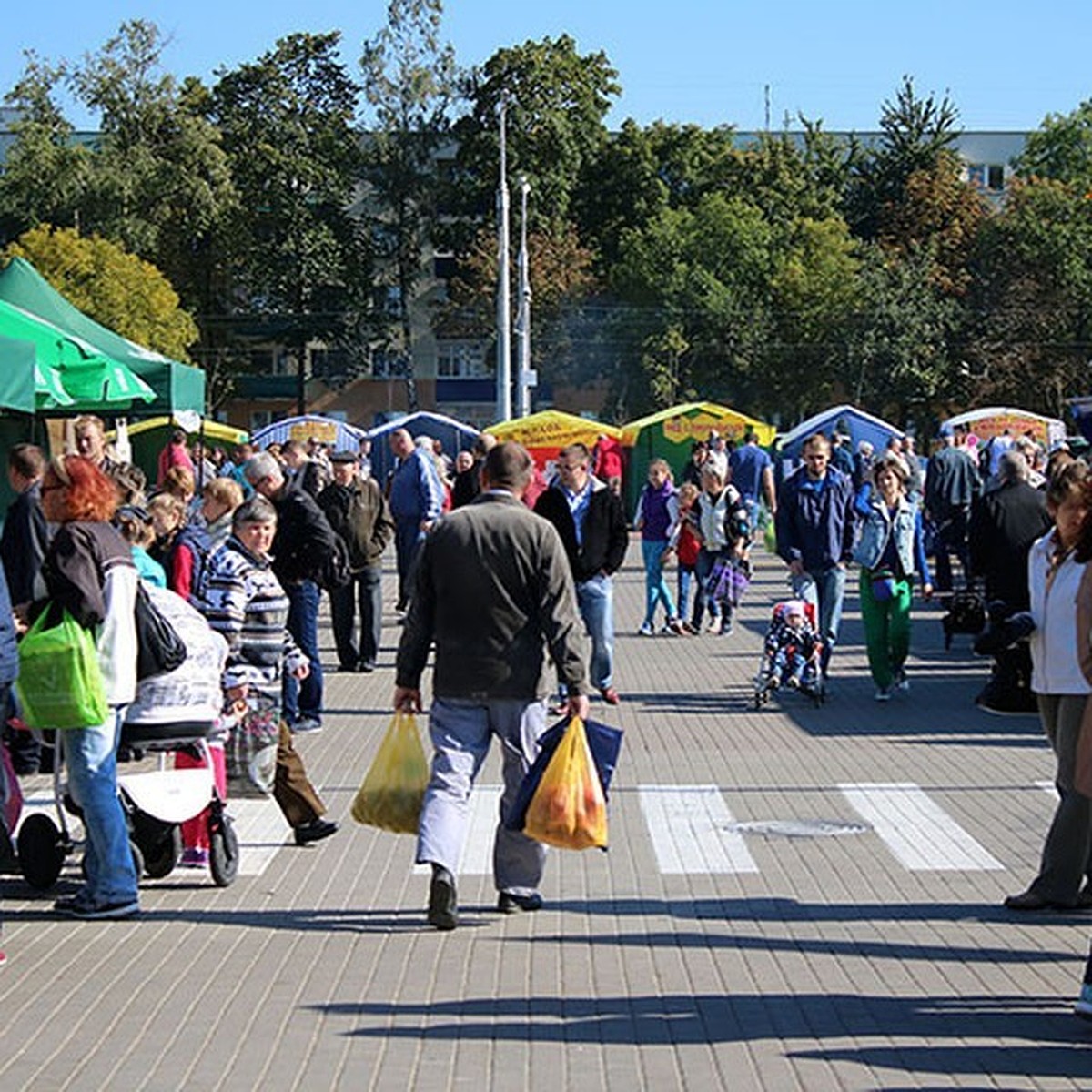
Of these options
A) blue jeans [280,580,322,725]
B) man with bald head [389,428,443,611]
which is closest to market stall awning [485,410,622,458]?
man with bald head [389,428,443,611]

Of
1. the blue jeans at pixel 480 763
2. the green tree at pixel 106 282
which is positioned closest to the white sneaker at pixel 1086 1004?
the blue jeans at pixel 480 763

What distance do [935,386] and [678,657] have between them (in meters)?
57.5

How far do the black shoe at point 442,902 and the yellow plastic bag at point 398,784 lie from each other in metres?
0.37

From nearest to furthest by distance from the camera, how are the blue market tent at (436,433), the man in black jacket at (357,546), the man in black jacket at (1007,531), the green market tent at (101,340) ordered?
the man in black jacket at (1007,531), the man in black jacket at (357,546), the green market tent at (101,340), the blue market tent at (436,433)

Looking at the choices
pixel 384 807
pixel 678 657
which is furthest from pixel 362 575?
pixel 384 807

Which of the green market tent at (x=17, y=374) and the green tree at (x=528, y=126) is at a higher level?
the green tree at (x=528, y=126)

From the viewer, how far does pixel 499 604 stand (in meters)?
8.62

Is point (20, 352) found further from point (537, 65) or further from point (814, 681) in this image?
point (537, 65)

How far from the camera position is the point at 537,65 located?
81.1 meters

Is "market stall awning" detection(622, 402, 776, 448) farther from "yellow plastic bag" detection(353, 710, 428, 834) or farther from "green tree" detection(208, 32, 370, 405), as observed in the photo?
"yellow plastic bag" detection(353, 710, 428, 834)

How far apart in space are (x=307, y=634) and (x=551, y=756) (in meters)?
6.21

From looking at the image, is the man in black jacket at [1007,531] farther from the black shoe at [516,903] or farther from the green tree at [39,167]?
the green tree at [39,167]

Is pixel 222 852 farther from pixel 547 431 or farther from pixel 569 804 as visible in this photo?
pixel 547 431

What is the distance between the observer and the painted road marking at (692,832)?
1006 centimetres
